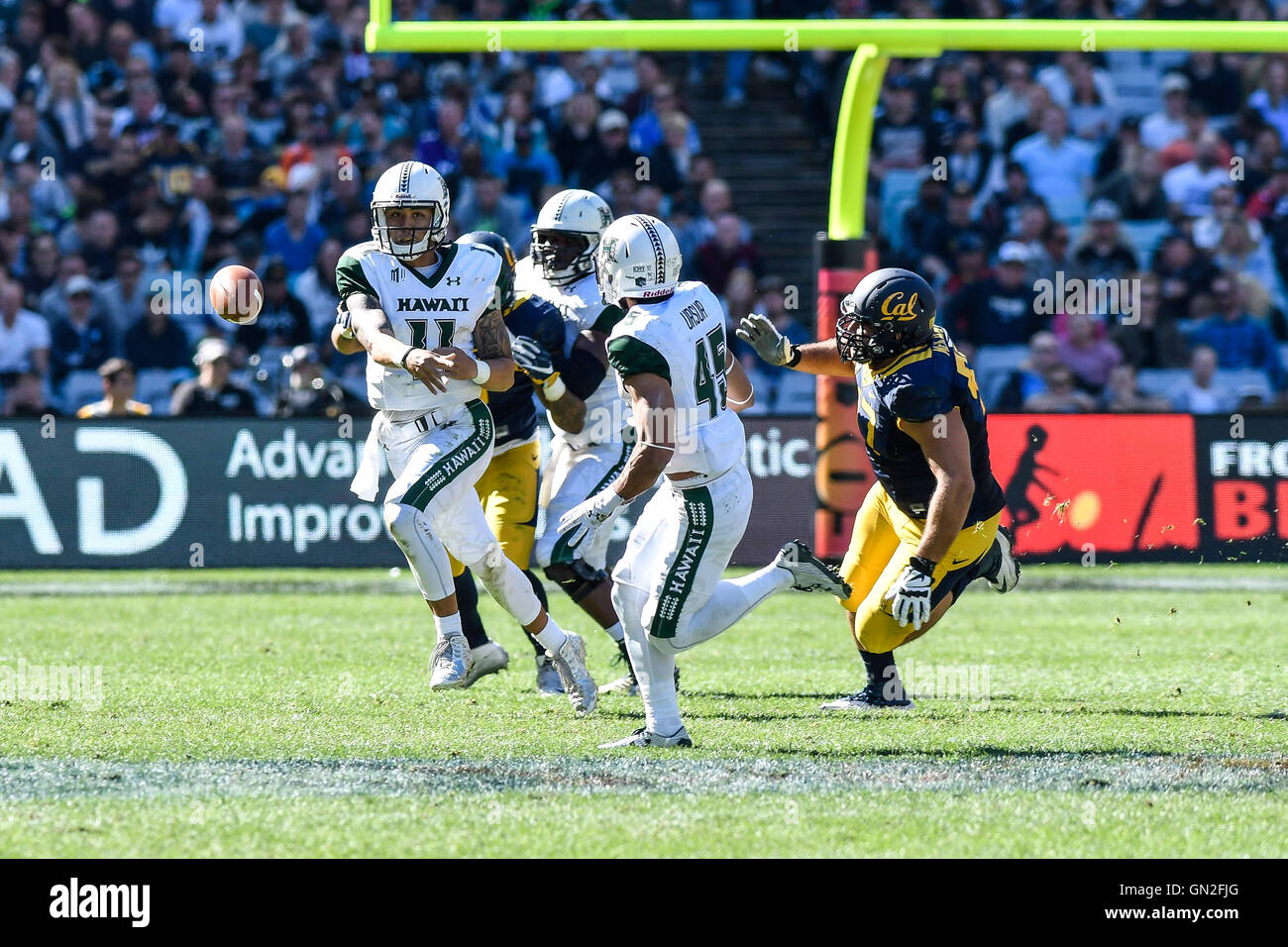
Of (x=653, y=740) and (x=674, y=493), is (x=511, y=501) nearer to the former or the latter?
(x=674, y=493)

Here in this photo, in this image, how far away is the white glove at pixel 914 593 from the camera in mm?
6223

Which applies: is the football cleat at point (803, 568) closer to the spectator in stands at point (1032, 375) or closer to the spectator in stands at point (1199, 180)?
the spectator in stands at point (1032, 375)

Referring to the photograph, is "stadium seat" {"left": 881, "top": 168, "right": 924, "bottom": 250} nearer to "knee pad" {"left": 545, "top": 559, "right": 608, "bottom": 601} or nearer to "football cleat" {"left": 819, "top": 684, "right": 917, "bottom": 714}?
"knee pad" {"left": 545, "top": 559, "right": 608, "bottom": 601}

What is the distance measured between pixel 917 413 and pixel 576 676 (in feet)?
5.50

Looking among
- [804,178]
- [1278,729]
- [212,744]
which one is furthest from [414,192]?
[804,178]

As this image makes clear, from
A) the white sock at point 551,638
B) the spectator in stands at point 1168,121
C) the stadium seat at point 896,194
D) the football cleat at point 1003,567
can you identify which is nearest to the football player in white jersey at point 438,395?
the white sock at point 551,638

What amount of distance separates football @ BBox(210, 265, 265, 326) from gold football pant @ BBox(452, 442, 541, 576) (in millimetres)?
1231

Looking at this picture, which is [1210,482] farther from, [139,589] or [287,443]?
[139,589]

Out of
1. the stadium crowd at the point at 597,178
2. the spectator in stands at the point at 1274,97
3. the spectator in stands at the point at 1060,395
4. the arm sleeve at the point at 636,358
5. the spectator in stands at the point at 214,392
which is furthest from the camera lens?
the spectator in stands at the point at 1274,97

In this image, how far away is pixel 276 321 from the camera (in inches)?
539

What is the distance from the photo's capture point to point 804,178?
16.0m

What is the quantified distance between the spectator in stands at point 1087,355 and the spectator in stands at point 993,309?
420 millimetres
